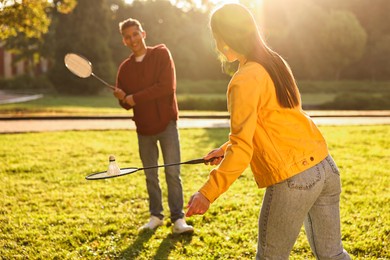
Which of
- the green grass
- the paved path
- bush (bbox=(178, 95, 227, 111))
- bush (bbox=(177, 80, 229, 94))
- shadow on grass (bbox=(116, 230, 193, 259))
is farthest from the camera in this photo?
bush (bbox=(177, 80, 229, 94))

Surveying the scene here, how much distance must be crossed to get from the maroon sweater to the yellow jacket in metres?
2.46

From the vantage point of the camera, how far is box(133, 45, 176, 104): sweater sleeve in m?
4.81

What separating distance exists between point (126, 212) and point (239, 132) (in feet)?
12.6

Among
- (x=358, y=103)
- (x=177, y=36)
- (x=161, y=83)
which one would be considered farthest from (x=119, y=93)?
(x=177, y=36)

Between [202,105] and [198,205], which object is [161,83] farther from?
[202,105]

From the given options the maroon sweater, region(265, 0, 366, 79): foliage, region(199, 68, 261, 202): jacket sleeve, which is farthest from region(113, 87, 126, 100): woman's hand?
region(265, 0, 366, 79): foliage

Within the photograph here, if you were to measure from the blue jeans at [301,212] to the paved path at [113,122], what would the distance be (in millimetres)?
11778

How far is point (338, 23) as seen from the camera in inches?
1693

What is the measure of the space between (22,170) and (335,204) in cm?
685

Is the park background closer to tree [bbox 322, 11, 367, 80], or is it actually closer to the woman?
the woman

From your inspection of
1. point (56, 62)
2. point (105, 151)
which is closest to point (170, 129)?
point (105, 151)

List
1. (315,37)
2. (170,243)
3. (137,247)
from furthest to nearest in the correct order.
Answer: (315,37) → (170,243) → (137,247)

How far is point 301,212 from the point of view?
2.48 meters

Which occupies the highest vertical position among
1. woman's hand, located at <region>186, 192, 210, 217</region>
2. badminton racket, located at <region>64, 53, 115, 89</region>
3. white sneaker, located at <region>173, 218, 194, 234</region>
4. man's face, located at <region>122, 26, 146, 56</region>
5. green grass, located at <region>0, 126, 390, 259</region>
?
man's face, located at <region>122, 26, 146, 56</region>
